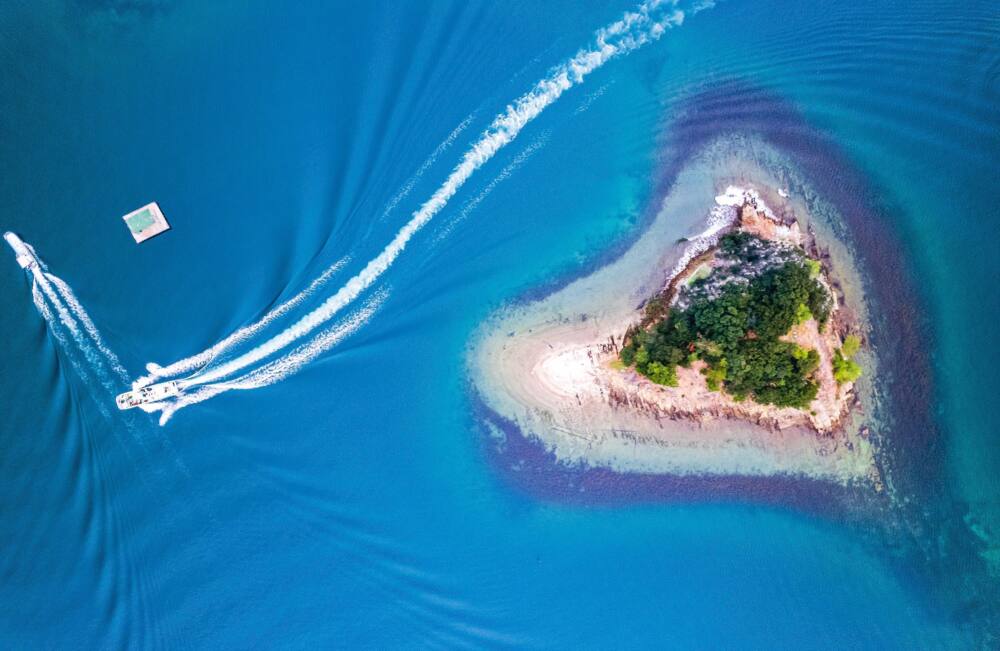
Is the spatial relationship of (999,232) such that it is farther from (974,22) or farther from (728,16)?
(728,16)

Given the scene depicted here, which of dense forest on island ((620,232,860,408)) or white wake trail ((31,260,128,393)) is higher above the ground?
white wake trail ((31,260,128,393))

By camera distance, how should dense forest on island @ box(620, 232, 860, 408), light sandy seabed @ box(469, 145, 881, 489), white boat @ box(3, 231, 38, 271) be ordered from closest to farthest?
1. dense forest on island @ box(620, 232, 860, 408)
2. white boat @ box(3, 231, 38, 271)
3. light sandy seabed @ box(469, 145, 881, 489)

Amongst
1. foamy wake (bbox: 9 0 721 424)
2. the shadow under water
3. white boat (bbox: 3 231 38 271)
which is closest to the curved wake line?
foamy wake (bbox: 9 0 721 424)

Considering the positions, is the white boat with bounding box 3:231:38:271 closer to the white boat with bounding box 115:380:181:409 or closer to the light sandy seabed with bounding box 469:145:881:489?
the white boat with bounding box 115:380:181:409

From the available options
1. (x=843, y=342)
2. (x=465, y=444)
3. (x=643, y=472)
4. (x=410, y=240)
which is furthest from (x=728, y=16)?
(x=465, y=444)

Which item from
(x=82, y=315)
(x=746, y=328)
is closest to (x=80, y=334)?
(x=82, y=315)

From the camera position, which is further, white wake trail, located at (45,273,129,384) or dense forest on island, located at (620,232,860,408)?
white wake trail, located at (45,273,129,384)
